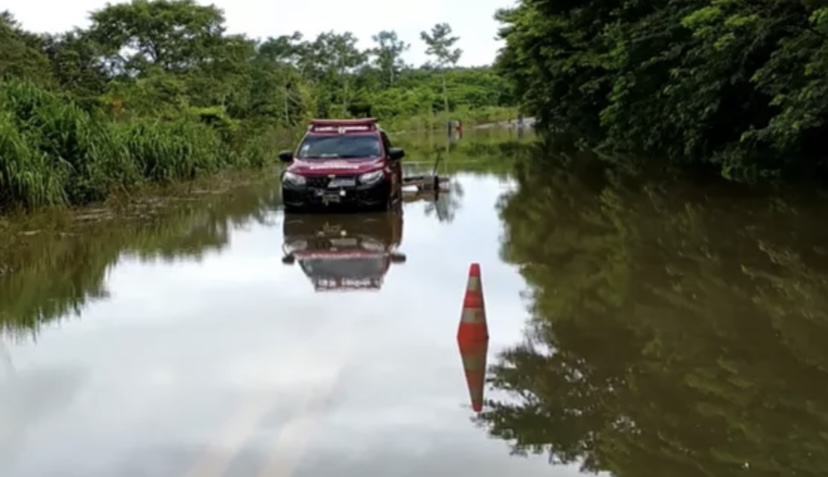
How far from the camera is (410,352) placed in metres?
8.27

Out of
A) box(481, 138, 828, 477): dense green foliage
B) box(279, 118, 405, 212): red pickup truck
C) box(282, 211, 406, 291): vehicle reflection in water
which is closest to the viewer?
box(481, 138, 828, 477): dense green foliage

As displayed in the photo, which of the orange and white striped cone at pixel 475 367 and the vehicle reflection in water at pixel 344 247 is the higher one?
the orange and white striped cone at pixel 475 367

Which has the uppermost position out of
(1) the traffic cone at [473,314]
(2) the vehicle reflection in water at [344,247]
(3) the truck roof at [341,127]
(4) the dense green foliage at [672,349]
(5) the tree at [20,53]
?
(5) the tree at [20,53]

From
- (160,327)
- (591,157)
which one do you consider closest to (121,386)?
(160,327)

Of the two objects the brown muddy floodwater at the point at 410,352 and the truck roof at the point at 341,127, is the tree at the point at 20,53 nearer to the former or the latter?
the truck roof at the point at 341,127

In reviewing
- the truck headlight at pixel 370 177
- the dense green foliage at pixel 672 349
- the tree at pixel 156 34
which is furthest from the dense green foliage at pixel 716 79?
the tree at pixel 156 34

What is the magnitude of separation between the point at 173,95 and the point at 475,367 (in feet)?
124

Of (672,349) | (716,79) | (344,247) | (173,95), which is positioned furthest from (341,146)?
(173,95)

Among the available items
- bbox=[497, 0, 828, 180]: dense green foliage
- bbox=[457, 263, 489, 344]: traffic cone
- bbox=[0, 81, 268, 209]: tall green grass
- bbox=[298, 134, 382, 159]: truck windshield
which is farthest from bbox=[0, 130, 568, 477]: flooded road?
bbox=[497, 0, 828, 180]: dense green foliage

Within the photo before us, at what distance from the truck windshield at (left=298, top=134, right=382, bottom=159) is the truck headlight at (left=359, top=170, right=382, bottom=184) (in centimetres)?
87

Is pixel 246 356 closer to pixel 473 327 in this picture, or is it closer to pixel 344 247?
pixel 473 327

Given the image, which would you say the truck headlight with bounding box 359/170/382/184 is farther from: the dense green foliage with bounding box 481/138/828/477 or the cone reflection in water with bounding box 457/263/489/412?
the cone reflection in water with bounding box 457/263/489/412

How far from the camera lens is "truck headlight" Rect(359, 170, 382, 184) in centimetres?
1853

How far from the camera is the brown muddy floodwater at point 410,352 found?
5.89 metres
